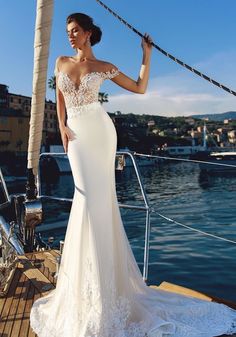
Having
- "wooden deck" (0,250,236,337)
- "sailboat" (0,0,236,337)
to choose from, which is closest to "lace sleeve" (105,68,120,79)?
"sailboat" (0,0,236,337)

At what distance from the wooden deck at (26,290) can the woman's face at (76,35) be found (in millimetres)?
2087

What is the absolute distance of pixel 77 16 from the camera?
264cm

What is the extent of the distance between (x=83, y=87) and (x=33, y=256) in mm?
2750

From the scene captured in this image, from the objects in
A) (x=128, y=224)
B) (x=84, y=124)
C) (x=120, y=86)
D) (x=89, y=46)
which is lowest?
(x=128, y=224)

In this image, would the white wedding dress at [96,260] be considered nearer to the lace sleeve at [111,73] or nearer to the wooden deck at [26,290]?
the lace sleeve at [111,73]

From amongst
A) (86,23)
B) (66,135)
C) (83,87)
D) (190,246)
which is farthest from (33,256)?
(190,246)

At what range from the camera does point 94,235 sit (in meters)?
2.59

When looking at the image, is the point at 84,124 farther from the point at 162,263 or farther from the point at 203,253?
the point at 203,253

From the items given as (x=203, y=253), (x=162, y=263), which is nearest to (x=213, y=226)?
(x=203, y=253)

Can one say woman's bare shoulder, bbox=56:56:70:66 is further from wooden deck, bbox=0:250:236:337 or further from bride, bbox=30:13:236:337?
wooden deck, bbox=0:250:236:337

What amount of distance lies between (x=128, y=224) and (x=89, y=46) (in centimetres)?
1373

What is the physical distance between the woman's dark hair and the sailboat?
72 centimetres

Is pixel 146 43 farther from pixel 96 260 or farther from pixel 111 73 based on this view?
pixel 96 260

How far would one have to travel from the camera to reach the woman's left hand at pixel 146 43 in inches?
105
